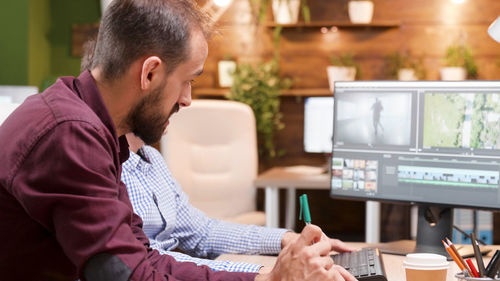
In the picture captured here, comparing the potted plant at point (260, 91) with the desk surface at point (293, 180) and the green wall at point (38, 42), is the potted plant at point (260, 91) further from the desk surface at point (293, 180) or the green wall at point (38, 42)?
the green wall at point (38, 42)

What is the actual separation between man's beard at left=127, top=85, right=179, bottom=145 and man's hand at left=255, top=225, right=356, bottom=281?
329mm

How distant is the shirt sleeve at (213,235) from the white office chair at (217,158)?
181 cm

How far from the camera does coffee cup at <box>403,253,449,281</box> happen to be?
138 cm

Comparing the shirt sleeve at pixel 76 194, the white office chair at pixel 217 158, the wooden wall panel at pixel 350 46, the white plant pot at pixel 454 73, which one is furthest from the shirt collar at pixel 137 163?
the white plant pot at pixel 454 73

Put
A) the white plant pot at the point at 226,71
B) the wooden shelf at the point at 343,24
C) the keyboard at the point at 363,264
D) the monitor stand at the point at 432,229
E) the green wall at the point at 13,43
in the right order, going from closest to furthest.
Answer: the keyboard at the point at 363,264 < the monitor stand at the point at 432,229 < the green wall at the point at 13,43 < the wooden shelf at the point at 343,24 < the white plant pot at the point at 226,71

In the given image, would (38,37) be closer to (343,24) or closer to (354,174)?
(343,24)

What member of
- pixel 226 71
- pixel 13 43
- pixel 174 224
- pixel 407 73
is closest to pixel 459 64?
pixel 407 73

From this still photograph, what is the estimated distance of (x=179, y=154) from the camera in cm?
384

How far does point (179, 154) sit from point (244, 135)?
387 mm

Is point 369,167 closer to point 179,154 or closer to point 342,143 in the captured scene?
point 342,143

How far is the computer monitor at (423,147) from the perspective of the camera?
1.83 meters

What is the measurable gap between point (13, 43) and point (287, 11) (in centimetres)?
206

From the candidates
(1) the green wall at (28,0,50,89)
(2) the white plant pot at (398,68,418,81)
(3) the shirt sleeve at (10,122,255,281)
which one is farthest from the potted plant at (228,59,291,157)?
(3) the shirt sleeve at (10,122,255,281)

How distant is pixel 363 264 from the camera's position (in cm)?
150
